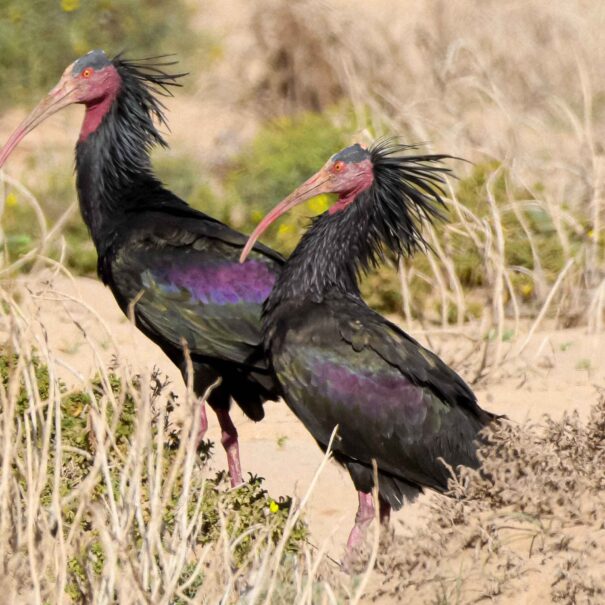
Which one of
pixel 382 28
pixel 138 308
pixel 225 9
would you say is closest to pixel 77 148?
pixel 138 308

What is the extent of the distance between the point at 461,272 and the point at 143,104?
306cm

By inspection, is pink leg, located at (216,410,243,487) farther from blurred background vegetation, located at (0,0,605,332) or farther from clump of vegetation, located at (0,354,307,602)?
blurred background vegetation, located at (0,0,605,332)

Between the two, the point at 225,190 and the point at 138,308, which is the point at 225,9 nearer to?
the point at 225,190

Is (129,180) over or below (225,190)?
over

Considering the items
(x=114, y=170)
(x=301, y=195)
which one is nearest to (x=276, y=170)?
(x=114, y=170)

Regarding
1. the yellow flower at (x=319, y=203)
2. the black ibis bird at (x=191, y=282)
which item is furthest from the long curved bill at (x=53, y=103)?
the yellow flower at (x=319, y=203)

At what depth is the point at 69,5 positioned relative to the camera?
1373cm

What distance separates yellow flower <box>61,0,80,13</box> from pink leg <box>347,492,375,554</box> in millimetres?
9379

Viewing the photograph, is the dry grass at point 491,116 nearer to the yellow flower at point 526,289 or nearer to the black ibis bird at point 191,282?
the yellow flower at point 526,289

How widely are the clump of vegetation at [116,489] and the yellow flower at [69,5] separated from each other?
341 inches

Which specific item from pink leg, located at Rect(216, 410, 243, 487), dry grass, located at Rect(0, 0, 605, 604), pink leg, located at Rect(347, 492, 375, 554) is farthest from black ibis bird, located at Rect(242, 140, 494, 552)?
pink leg, located at Rect(216, 410, 243, 487)

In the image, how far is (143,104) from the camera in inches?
276

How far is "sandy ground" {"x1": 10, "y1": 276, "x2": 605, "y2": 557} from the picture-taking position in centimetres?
638

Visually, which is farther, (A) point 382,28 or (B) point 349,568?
(A) point 382,28
